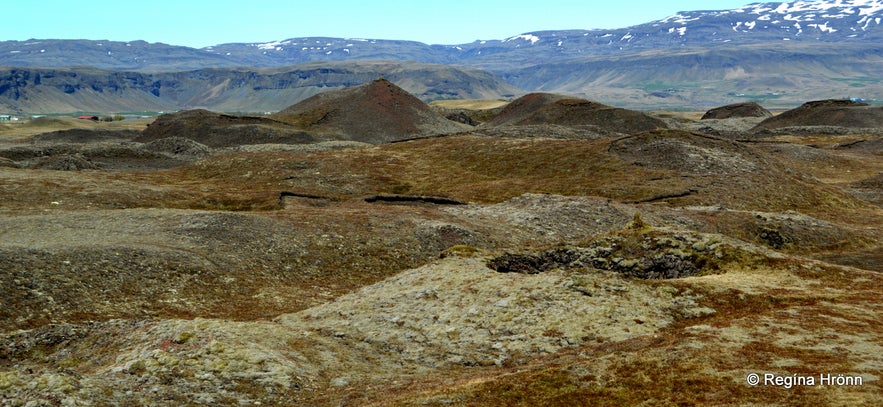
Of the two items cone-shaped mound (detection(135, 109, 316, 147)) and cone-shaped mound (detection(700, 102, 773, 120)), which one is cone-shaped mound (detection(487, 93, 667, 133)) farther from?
→ cone-shaped mound (detection(700, 102, 773, 120))

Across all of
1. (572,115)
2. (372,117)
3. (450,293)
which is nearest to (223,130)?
(372,117)

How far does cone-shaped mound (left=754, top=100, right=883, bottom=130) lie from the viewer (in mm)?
148000

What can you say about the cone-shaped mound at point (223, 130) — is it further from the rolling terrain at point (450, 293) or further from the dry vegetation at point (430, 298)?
the dry vegetation at point (430, 298)

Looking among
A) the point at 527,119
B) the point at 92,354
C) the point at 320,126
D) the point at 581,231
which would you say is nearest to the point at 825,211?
the point at 581,231

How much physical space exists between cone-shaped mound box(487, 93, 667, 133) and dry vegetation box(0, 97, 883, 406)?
71169 mm

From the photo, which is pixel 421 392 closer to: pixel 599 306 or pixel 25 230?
pixel 599 306

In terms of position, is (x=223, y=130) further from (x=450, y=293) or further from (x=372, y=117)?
(x=450, y=293)

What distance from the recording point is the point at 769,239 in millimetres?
44344

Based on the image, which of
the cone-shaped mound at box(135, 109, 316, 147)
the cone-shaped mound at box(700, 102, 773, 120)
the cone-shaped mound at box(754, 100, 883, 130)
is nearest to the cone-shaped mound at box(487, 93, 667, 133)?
the cone-shaped mound at box(754, 100, 883, 130)

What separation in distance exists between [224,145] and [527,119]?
63.4 m

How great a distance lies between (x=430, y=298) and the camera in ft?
79.7

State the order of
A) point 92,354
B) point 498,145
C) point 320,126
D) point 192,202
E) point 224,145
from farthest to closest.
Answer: point 320,126, point 224,145, point 498,145, point 192,202, point 92,354

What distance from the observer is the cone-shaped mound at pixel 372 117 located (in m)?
131

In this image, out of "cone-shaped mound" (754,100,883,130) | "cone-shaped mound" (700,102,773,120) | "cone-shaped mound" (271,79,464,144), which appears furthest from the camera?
"cone-shaped mound" (700,102,773,120)
